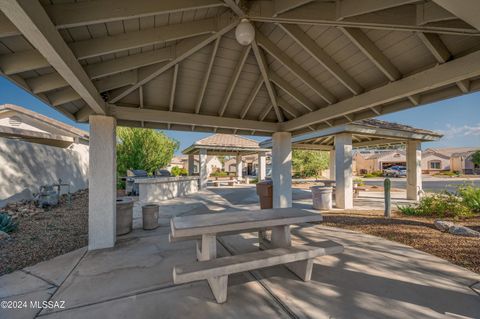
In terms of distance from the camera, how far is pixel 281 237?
11.6 feet

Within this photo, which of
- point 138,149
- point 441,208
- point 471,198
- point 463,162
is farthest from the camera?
point 463,162

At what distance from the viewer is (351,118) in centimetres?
536

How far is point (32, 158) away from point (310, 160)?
2445 centimetres

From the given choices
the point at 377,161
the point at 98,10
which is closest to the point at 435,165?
the point at 377,161

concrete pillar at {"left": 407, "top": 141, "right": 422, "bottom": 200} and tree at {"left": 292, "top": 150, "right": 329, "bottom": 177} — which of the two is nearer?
concrete pillar at {"left": 407, "top": 141, "right": 422, "bottom": 200}

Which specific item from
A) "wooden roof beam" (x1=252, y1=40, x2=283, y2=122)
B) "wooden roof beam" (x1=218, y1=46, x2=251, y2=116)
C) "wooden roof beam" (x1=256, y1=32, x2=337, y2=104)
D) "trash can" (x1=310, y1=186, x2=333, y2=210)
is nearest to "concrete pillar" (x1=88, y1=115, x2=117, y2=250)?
"wooden roof beam" (x1=218, y1=46, x2=251, y2=116)

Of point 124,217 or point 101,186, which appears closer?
point 101,186

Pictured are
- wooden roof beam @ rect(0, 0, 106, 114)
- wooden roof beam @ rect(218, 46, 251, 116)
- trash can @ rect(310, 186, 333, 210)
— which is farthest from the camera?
trash can @ rect(310, 186, 333, 210)

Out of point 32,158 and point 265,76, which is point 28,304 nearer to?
point 265,76

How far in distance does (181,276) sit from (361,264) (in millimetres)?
3070

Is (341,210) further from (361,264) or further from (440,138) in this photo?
(440,138)

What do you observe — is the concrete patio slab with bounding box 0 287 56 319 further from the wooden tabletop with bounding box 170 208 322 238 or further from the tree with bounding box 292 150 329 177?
the tree with bounding box 292 150 329 177

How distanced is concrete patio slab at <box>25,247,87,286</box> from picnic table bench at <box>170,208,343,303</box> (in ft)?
6.48

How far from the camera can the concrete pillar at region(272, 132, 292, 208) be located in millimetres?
6754
